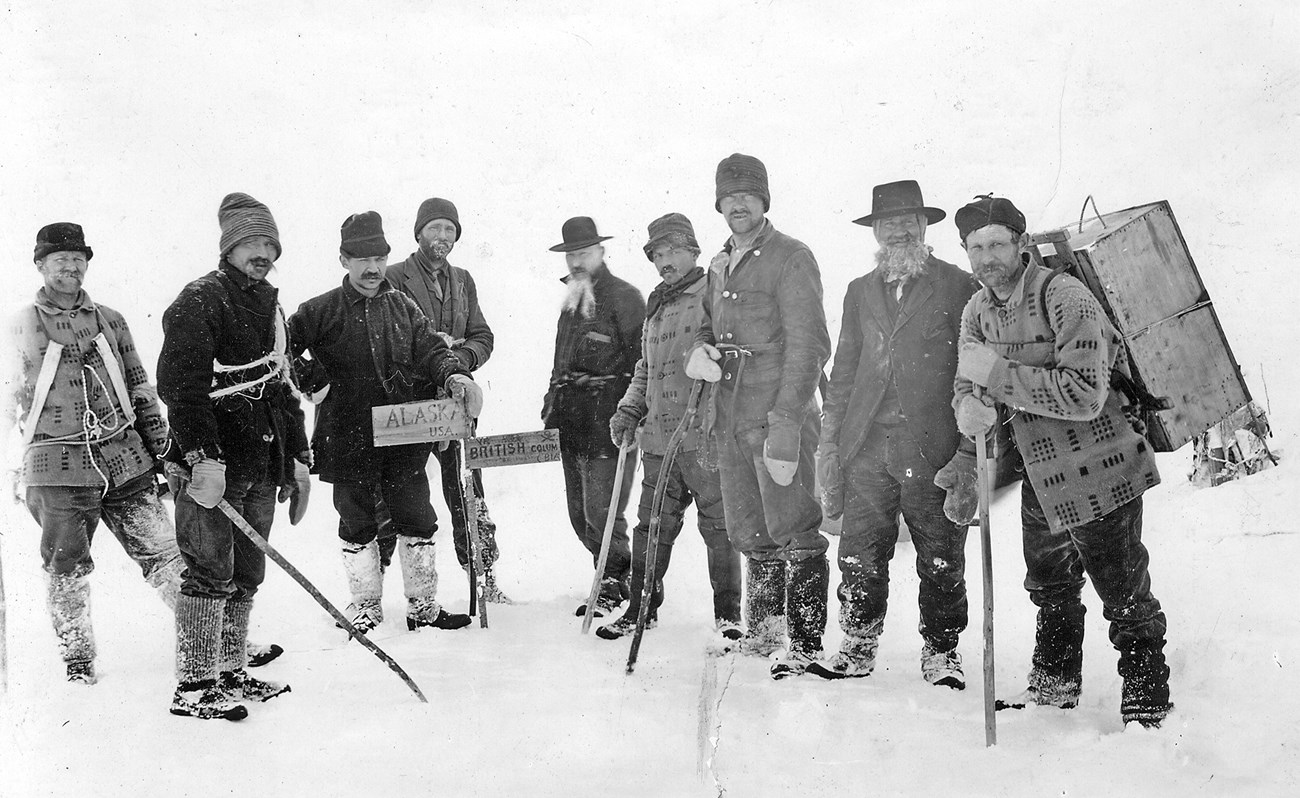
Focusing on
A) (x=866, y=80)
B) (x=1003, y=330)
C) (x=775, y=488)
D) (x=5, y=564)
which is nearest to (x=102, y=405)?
(x=5, y=564)

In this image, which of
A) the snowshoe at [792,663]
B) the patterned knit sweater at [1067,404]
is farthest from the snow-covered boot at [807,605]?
the patterned knit sweater at [1067,404]

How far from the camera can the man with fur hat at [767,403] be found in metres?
4.46

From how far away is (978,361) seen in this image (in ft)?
11.7

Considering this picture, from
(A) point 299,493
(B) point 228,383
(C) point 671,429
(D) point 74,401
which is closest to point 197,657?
(A) point 299,493

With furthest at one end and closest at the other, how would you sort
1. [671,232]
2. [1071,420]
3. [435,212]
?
[435,212], [671,232], [1071,420]

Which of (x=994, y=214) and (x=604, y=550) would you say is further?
(x=604, y=550)

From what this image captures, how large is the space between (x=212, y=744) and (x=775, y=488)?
2.81 m

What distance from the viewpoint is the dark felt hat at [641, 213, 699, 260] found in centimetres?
518

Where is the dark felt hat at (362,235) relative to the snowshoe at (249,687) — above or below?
above

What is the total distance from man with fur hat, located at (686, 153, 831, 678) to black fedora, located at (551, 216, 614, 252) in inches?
53.9

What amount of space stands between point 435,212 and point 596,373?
1.50m

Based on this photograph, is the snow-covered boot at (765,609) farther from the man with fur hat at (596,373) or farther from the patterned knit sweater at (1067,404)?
the patterned knit sweater at (1067,404)

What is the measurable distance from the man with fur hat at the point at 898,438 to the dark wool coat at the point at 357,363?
7.60ft

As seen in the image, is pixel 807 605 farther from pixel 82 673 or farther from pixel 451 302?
pixel 82 673
